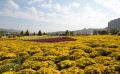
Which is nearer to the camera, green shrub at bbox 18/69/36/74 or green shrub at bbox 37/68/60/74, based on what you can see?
green shrub at bbox 37/68/60/74

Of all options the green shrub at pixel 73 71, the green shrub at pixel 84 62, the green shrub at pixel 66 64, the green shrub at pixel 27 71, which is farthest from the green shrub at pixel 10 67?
the green shrub at pixel 84 62

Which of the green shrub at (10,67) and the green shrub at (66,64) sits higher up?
the green shrub at (66,64)

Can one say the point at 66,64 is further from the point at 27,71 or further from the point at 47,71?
the point at 27,71

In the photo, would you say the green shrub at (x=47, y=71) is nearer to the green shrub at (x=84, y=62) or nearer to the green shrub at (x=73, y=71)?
the green shrub at (x=73, y=71)

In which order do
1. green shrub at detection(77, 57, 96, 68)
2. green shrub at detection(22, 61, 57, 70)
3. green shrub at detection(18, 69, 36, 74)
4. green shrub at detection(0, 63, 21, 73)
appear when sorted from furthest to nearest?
1. green shrub at detection(77, 57, 96, 68)
2. green shrub at detection(0, 63, 21, 73)
3. green shrub at detection(22, 61, 57, 70)
4. green shrub at detection(18, 69, 36, 74)

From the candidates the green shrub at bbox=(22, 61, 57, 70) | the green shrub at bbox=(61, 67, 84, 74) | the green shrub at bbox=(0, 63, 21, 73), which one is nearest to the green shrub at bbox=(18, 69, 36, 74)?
the green shrub at bbox=(22, 61, 57, 70)

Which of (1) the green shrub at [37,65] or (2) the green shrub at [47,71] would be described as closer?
(2) the green shrub at [47,71]

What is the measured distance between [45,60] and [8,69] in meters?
3.30

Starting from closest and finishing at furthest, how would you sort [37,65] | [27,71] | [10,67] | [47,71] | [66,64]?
[47,71], [27,71], [37,65], [66,64], [10,67]

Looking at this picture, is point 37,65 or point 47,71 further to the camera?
point 37,65

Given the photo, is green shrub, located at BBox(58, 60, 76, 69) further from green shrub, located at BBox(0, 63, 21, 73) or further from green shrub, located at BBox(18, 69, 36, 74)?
green shrub, located at BBox(0, 63, 21, 73)

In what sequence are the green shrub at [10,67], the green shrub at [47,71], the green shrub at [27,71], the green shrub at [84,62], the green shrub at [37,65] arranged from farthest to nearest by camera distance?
the green shrub at [84,62] < the green shrub at [10,67] < the green shrub at [37,65] < the green shrub at [27,71] < the green shrub at [47,71]

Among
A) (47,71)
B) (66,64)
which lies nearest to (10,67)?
(47,71)

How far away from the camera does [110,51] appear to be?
23.0 meters
